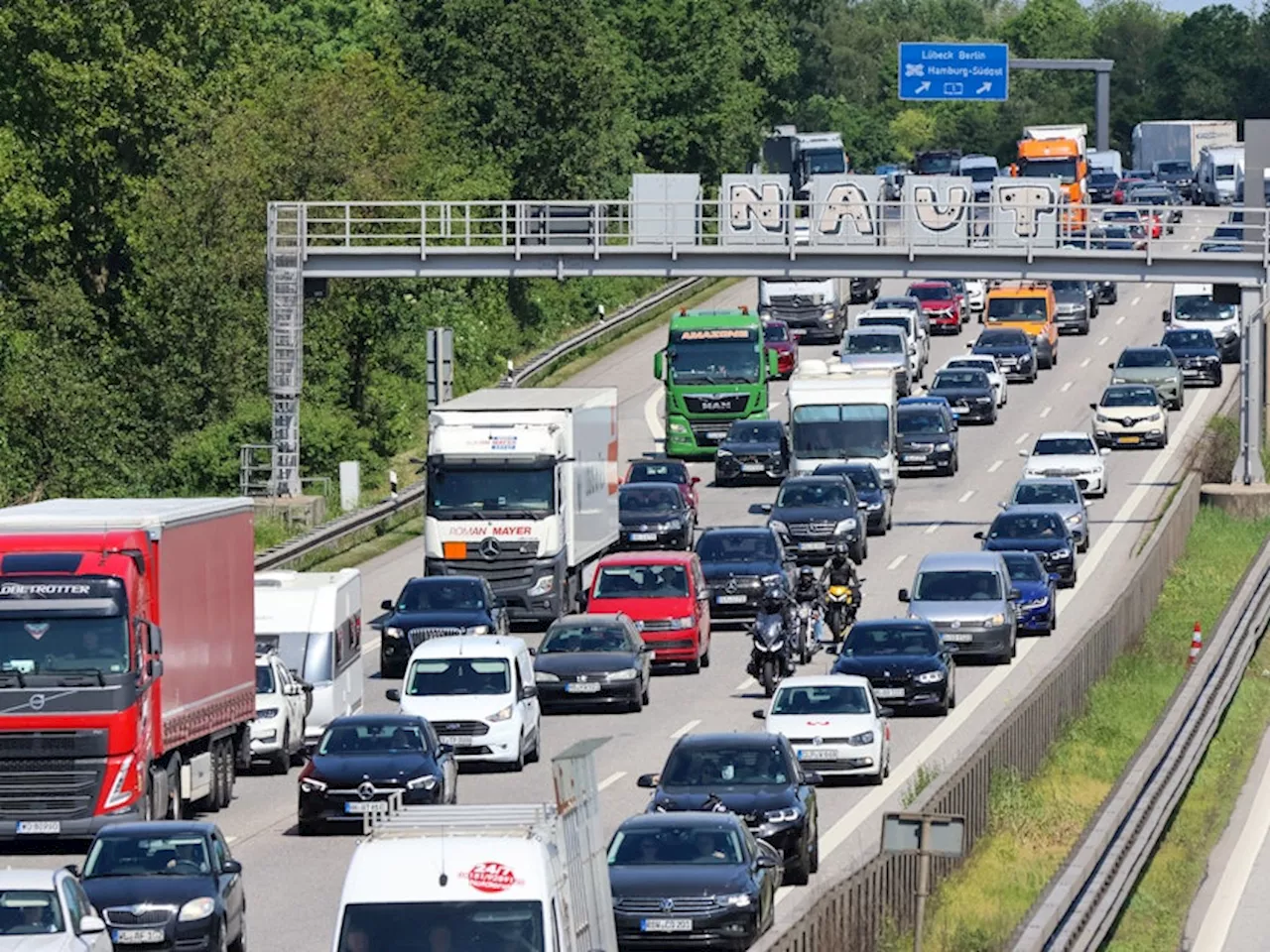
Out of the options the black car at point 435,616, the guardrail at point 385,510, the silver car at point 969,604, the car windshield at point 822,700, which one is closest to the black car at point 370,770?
the car windshield at point 822,700

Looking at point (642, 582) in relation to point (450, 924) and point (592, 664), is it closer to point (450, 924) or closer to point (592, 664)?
point (592, 664)

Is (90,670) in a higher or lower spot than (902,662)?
higher

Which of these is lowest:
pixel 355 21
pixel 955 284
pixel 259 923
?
pixel 259 923

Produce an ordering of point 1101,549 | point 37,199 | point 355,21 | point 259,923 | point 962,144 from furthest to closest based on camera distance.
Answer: point 962,144, point 355,21, point 37,199, point 1101,549, point 259,923

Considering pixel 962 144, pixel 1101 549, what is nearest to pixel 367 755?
pixel 1101 549

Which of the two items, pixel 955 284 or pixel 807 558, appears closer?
pixel 807 558

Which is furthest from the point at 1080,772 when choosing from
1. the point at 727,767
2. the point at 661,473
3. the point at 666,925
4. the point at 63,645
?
the point at 661,473

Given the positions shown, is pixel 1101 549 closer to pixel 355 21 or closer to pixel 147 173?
pixel 147 173

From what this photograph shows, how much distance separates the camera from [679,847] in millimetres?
24953

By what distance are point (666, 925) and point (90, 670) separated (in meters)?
8.31

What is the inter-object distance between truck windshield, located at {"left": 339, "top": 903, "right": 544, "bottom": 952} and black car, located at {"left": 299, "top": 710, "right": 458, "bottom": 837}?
37.6 feet

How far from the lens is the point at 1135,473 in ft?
214

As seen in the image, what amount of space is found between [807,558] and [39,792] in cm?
2431

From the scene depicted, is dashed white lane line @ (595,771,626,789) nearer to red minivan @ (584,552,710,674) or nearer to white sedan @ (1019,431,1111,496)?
red minivan @ (584,552,710,674)
